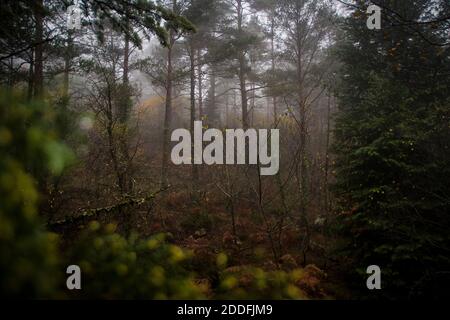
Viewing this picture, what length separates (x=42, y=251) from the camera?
1.27m

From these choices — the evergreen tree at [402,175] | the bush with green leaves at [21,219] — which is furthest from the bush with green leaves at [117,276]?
the evergreen tree at [402,175]

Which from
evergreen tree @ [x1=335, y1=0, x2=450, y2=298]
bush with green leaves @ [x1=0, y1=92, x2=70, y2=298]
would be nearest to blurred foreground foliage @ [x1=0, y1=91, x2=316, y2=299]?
bush with green leaves @ [x1=0, y1=92, x2=70, y2=298]

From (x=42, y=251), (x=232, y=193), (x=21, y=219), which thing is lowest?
(x=232, y=193)

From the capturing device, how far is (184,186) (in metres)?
14.2

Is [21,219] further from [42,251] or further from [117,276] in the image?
[117,276]

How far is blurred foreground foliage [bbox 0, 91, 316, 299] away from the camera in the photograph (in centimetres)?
122

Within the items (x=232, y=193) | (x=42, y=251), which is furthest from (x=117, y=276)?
(x=232, y=193)

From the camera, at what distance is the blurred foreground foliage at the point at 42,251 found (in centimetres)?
122

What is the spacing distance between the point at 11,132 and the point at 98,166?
9.13 m

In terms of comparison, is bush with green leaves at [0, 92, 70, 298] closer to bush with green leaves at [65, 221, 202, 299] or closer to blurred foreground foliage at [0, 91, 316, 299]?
blurred foreground foliage at [0, 91, 316, 299]

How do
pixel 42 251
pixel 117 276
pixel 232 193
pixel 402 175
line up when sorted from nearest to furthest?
pixel 42 251 < pixel 117 276 < pixel 402 175 < pixel 232 193

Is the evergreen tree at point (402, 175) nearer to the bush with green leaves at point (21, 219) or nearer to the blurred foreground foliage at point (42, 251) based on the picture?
the blurred foreground foliage at point (42, 251)

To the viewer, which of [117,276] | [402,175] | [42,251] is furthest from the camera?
[402,175]
